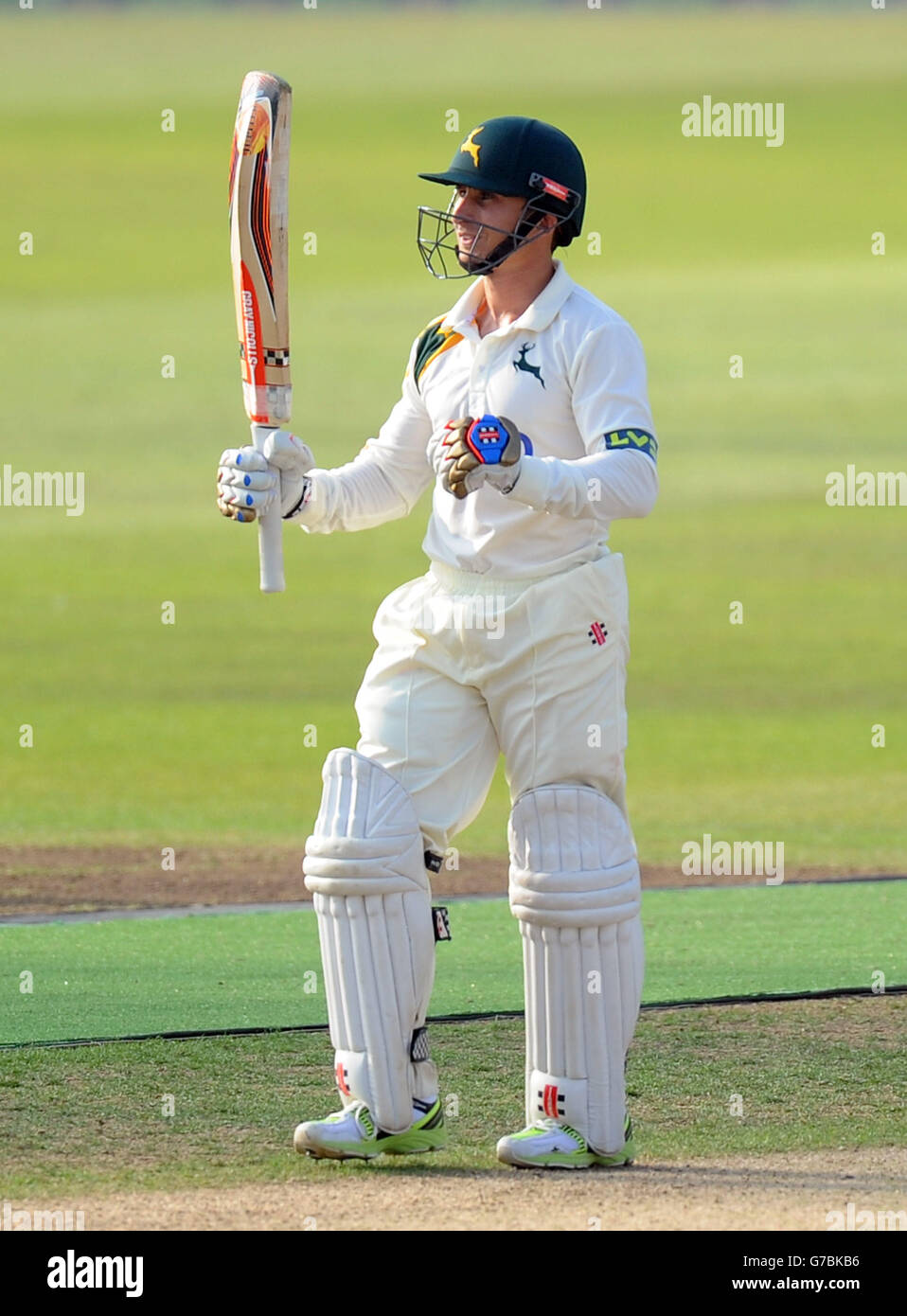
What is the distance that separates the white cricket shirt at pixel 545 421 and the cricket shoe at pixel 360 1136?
1.16 meters

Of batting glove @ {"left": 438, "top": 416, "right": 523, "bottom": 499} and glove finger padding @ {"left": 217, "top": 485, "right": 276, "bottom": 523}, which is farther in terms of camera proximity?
glove finger padding @ {"left": 217, "top": 485, "right": 276, "bottom": 523}

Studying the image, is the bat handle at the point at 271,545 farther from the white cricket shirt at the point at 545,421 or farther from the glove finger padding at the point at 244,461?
the white cricket shirt at the point at 545,421

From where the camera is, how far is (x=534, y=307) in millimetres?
4629

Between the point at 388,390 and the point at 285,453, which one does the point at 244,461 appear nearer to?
the point at 285,453

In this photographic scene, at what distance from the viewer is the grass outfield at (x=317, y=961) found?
6098 mm

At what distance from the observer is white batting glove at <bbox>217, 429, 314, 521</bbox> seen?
15.0ft

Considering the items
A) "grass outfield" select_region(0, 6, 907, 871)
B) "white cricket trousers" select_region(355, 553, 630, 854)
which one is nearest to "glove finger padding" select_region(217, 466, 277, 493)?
"white cricket trousers" select_region(355, 553, 630, 854)

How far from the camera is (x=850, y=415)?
25906mm

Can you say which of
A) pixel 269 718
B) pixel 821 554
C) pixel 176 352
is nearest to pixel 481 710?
pixel 269 718

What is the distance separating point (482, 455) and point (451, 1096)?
1.71m

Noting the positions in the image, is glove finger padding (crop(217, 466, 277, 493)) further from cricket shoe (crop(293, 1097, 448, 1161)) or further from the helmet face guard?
cricket shoe (crop(293, 1097, 448, 1161))

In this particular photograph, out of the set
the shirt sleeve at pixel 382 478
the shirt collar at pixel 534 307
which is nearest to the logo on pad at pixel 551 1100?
the shirt sleeve at pixel 382 478
